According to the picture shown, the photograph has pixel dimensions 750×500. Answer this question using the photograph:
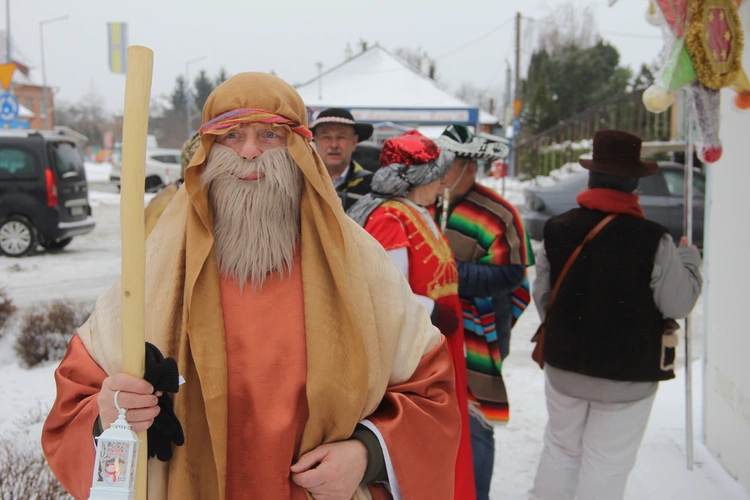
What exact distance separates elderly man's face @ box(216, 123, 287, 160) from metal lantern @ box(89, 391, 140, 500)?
0.67 m

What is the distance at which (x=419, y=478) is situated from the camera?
5.26 feet

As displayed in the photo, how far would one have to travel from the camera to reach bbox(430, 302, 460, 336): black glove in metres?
2.64

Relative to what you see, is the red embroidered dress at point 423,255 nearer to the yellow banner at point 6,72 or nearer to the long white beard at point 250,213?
the long white beard at point 250,213

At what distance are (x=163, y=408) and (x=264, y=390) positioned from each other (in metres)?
0.25

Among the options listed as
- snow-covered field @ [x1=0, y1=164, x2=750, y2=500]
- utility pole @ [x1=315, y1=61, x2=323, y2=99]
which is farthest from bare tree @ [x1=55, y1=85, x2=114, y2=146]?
snow-covered field @ [x1=0, y1=164, x2=750, y2=500]

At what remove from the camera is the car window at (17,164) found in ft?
36.2

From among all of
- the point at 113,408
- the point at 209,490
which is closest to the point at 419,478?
the point at 209,490

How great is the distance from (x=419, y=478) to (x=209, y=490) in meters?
0.48

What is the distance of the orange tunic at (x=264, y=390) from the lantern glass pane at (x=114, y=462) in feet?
1.04

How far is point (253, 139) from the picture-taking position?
1.60m

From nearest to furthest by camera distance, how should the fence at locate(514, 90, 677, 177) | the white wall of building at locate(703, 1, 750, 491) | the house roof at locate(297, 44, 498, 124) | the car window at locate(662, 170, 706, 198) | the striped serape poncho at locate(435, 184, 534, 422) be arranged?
the white wall of building at locate(703, 1, 750, 491) < the striped serape poncho at locate(435, 184, 534, 422) < the car window at locate(662, 170, 706, 198) < the house roof at locate(297, 44, 498, 124) < the fence at locate(514, 90, 677, 177)

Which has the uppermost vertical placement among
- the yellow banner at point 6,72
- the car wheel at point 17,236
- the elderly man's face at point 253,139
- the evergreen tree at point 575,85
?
the evergreen tree at point 575,85

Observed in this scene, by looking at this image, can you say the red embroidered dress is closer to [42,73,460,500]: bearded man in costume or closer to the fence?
[42,73,460,500]: bearded man in costume

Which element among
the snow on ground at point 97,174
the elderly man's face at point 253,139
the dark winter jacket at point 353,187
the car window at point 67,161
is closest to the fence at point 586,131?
the car window at point 67,161
